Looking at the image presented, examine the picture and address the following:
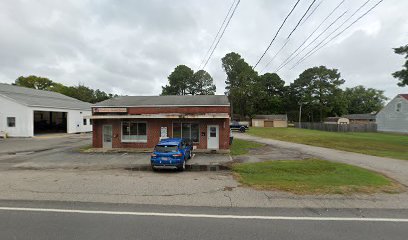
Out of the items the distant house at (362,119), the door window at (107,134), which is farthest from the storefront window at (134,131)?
the distant house at (362,119)

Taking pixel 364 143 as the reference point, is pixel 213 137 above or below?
above

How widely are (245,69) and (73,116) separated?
52.9 metres

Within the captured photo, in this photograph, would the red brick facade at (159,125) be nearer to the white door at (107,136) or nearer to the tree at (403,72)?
the white door at (107,136)

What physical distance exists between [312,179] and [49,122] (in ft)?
155

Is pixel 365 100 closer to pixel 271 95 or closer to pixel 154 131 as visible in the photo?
pixel 271 95

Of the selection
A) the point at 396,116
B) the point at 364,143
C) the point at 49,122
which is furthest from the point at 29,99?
the point at 396,116

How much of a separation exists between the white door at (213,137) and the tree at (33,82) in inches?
2969

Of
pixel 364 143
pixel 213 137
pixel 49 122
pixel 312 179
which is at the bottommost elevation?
pixel 312 179

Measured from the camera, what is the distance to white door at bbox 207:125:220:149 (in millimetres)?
20531

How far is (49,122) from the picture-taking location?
45812mm

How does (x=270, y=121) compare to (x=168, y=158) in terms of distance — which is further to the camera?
(x=270, y=121)

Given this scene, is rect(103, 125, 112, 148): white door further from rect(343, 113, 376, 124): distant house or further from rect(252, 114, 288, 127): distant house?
rect(343, 113, 376, 124): distant house

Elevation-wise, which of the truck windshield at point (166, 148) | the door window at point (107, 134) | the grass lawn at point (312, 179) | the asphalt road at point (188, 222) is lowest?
the grass lawn at point (312, 179)

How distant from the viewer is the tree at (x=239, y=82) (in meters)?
74.4
